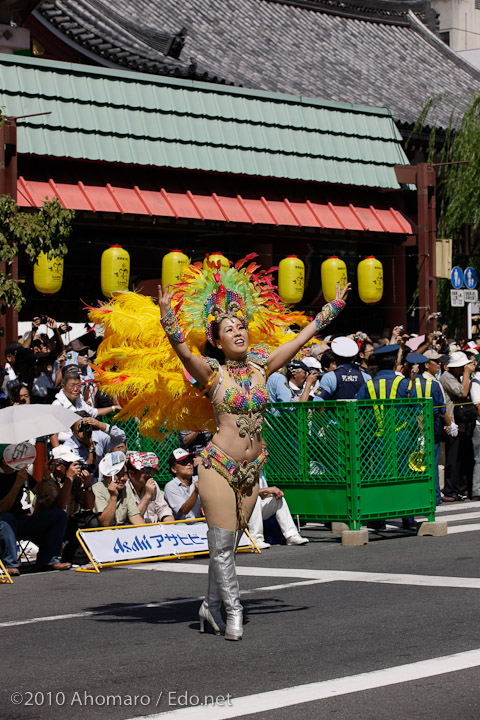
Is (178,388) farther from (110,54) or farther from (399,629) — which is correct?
(110,54)

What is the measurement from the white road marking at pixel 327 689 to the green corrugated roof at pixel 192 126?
1302 cm

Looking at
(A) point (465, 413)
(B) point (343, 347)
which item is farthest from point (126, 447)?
(A) point (465, 413)

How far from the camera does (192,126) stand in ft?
67.3

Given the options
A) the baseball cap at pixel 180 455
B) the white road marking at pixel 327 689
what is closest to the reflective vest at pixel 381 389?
the baseball cap at pixel 180 455

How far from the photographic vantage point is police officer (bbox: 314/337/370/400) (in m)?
13.8

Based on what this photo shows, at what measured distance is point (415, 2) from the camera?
123 feet

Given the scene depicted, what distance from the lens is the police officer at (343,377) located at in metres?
13.8

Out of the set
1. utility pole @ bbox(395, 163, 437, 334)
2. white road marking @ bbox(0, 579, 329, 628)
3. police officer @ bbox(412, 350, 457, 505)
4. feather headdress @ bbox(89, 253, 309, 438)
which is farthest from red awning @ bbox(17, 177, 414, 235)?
white road marking @ bbox(0, 579, 329, 628)

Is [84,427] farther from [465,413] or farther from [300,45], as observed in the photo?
[300,45]

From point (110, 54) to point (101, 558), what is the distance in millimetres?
13869

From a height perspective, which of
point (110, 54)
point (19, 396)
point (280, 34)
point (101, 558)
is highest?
point (280, 34)

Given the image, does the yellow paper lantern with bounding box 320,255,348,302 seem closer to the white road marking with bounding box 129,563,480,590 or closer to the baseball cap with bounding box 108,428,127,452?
the baseball cap with bounding box 108,428,127,452

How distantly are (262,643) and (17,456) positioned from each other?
167 inches

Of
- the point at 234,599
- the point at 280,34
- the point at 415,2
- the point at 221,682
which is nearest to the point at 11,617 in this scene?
the point at 234,599
